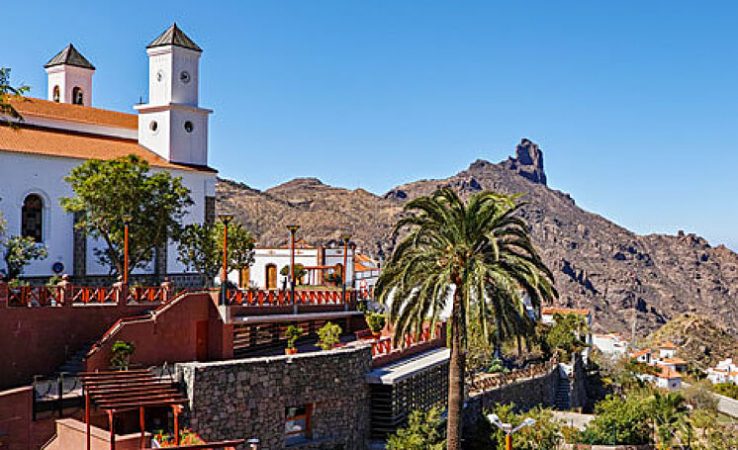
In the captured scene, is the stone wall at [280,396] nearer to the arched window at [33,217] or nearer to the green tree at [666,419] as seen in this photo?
the green tree at [666,419]

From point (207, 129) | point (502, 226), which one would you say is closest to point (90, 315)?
point (502, 226)

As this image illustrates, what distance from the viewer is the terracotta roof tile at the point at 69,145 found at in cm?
3872

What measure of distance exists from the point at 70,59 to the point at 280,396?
39.1 m

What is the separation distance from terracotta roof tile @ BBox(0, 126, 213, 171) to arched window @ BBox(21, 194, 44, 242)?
91.7 inches

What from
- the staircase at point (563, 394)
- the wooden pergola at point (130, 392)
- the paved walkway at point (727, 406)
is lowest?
the paved walkway at point (727, 406)

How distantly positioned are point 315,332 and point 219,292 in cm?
705

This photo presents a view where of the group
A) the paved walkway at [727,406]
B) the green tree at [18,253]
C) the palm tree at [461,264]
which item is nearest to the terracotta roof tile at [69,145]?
the green tree at [18,253]

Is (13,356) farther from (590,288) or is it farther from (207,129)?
(590,288)

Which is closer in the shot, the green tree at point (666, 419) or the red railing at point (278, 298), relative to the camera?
the red railing at point (278, 298)

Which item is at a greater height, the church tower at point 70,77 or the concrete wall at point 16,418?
Answer: the church tower at point 70,77

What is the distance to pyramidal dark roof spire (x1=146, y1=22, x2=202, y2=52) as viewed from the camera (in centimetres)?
4669

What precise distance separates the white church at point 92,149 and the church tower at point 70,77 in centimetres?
775

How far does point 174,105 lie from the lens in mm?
46812

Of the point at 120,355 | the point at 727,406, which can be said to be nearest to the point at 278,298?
the point at 120,355
